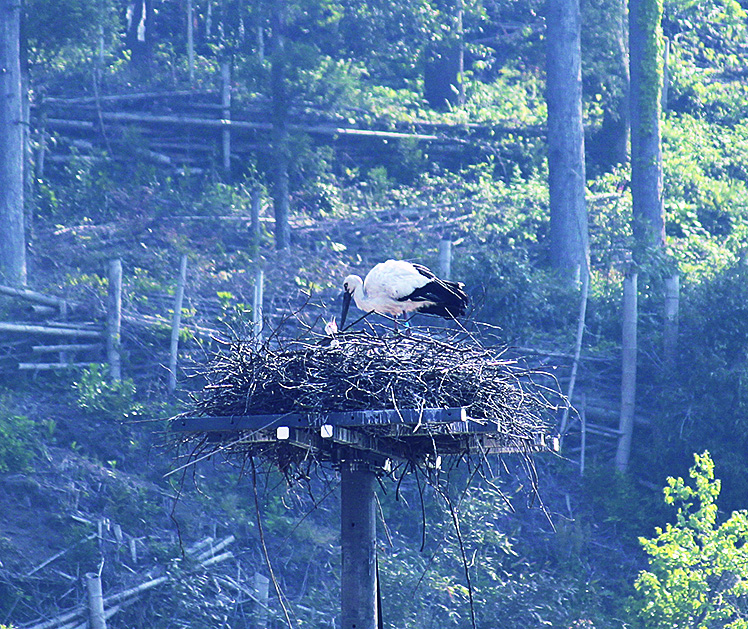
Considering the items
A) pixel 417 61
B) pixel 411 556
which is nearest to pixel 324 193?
pixel 417 61

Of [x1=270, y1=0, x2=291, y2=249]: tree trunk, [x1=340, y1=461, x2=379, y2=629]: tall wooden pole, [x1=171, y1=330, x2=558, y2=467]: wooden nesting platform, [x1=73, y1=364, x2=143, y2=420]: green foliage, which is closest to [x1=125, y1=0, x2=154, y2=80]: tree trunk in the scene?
[x1=270, y1=0, x2=291, y2=249]: tree trunk

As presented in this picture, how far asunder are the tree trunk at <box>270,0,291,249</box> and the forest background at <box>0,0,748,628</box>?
5 cm

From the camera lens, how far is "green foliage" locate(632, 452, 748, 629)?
1342cm

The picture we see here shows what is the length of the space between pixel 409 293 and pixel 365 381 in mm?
1937

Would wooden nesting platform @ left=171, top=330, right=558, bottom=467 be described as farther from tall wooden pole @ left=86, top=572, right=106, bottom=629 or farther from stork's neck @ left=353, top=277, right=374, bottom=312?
tall wooden pole @ left=86, top=572, right=106, bottom=629

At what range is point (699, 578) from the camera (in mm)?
13391

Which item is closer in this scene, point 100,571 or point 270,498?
point 100,571

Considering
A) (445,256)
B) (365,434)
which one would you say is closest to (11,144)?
(445,256)

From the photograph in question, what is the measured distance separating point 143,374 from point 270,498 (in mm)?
2540

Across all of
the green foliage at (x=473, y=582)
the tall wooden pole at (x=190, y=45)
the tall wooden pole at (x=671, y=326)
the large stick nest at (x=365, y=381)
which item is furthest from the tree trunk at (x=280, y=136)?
the large stick nest at (x=365, y=381)

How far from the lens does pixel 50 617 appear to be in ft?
42.6

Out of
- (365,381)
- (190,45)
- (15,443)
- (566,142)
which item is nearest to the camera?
(365,381)

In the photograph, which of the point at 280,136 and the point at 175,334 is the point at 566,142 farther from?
the point at 175,334

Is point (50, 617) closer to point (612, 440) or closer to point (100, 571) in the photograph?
point (100, 571)
